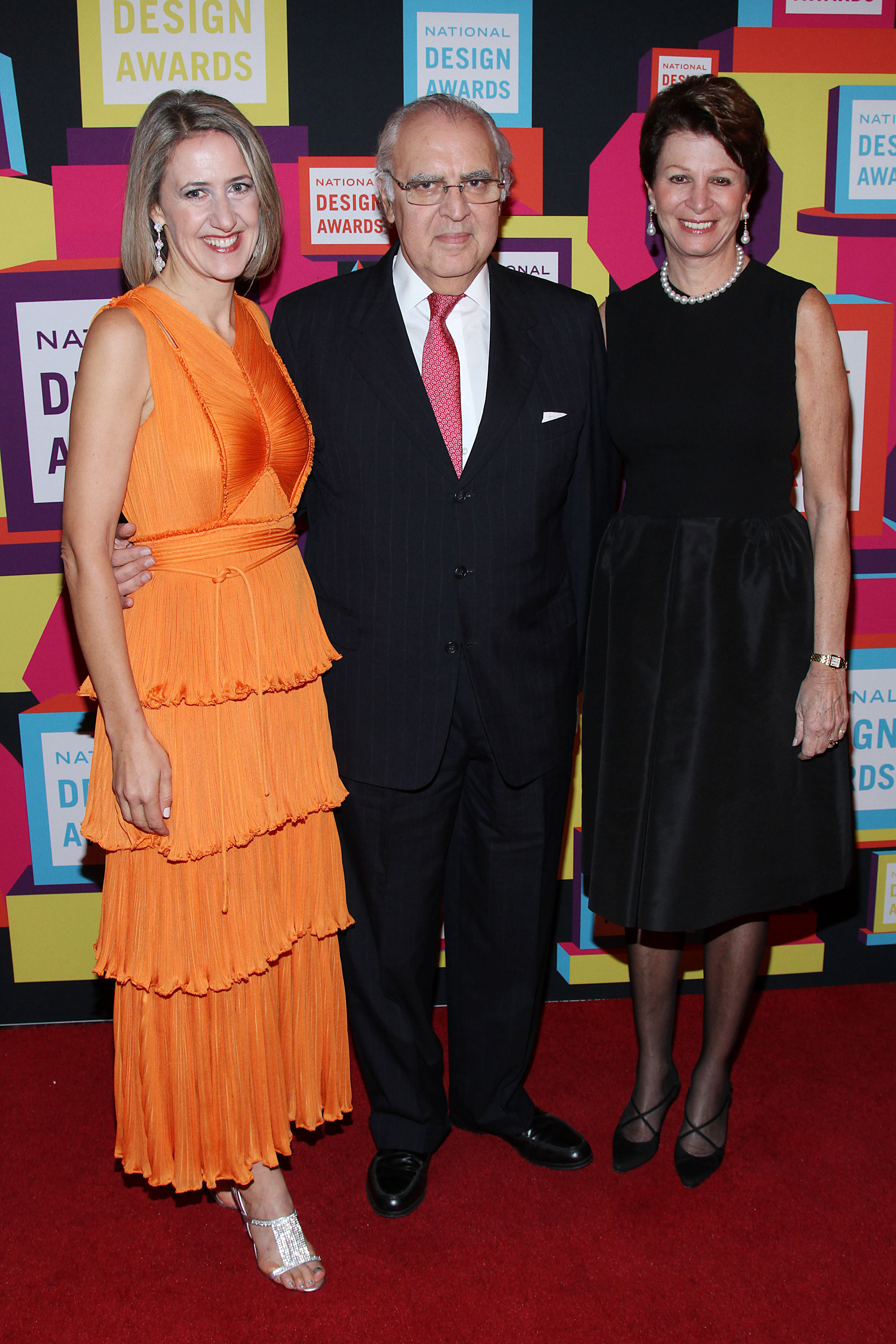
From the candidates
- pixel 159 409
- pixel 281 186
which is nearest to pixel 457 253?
pixel 159 409

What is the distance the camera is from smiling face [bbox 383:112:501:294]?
1939mm

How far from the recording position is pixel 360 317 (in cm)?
204

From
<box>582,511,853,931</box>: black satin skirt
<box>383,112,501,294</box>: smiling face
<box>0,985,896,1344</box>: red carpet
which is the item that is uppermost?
<box>383,112,501,294</box>: smiling face

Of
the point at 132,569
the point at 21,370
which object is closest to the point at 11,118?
the point at 21,370

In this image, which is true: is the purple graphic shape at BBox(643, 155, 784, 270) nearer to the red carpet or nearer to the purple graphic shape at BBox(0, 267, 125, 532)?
the purple graphic shape at BBox(0, 267, 125, 532)

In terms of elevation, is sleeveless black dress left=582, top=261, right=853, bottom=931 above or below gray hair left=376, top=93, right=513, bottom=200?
below

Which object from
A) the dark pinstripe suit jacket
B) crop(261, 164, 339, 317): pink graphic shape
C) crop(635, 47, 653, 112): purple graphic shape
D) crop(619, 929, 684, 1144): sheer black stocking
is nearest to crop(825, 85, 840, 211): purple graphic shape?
crop(635, 47, 653, 112): purple graphic shape

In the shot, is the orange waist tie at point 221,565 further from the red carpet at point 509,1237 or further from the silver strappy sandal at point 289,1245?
the red carpet at point 509,1237

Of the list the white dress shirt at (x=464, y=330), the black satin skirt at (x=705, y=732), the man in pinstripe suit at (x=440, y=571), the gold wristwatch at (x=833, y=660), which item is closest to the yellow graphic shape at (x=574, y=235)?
the man in pinstripe suit at (x=440, y=571)

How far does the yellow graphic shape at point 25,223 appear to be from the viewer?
2.53 metres

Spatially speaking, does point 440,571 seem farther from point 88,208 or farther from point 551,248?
point 88,208

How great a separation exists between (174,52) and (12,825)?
1919mm

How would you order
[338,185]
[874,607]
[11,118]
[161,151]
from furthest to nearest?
[874,607] < [338,185] < [11,118] < [161,151]

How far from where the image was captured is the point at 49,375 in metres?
2.63
